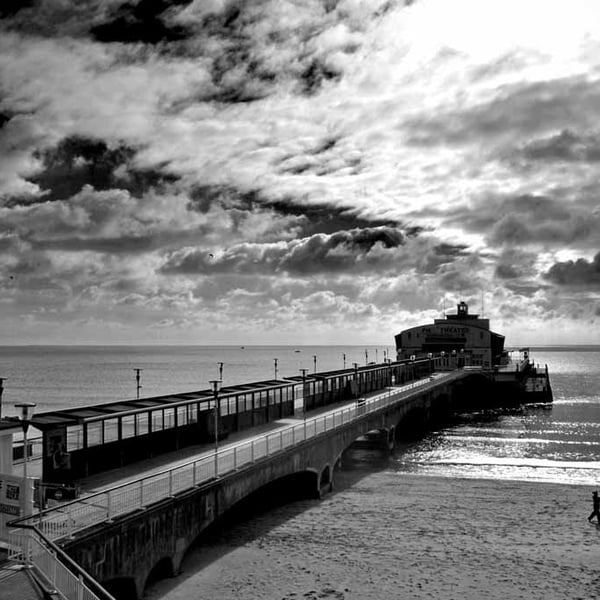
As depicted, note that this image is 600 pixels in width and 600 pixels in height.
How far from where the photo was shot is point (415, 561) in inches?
926

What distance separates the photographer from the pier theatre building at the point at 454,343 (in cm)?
10388

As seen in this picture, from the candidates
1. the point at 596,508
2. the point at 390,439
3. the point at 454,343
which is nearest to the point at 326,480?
the point at 596,508

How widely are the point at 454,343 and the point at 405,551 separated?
274 feet

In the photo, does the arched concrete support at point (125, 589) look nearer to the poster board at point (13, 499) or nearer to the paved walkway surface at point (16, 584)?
the poster board at point (13, 499)

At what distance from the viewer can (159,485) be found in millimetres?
20500

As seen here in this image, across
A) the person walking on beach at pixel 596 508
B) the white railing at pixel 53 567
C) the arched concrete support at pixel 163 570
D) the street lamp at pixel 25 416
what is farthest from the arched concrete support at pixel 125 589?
the person walking on beach at pixel 596 508

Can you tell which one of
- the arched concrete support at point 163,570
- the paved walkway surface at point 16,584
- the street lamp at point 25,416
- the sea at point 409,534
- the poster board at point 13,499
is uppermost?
the street lamp at point 25,416

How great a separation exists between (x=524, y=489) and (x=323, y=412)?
1362 cm

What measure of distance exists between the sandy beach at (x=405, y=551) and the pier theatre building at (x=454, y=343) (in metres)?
70.8

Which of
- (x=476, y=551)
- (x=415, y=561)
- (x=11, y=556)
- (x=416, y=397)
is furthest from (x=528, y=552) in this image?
(x=416, y=397)

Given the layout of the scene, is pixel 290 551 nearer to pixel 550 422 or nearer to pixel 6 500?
pixel 6 500

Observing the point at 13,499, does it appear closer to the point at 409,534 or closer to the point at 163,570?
the point at 163,570

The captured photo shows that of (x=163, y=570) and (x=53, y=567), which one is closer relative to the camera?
(x=53, y=567)

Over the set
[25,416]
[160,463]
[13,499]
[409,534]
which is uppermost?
[25,416]
